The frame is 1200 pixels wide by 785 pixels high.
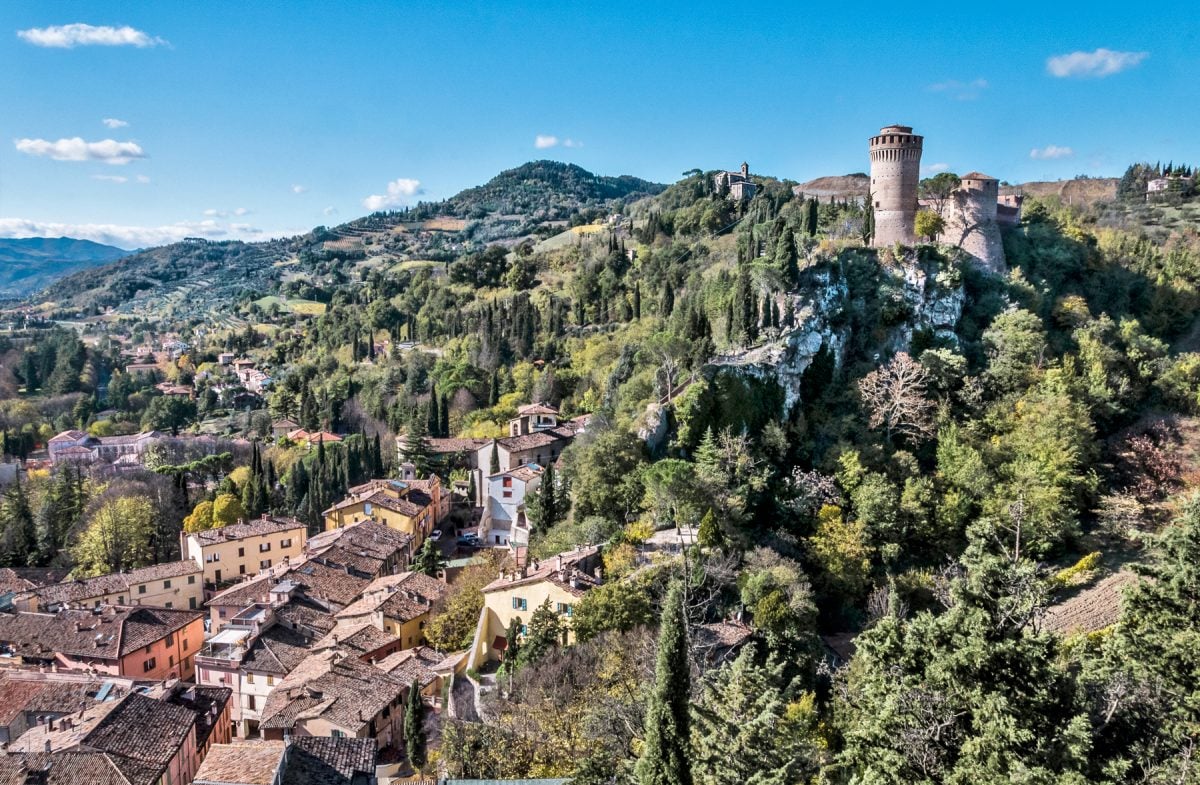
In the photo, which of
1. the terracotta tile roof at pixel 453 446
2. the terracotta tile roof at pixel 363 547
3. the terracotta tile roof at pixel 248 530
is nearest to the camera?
the terracotta tile roof at pixel 363 547

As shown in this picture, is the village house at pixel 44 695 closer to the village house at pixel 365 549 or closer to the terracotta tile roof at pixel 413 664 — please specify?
the terracotta tile roof at pixel 413 664

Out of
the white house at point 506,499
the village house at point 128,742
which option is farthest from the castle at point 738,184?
the village house at point 128,742

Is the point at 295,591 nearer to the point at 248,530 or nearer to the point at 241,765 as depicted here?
the point at 248,530

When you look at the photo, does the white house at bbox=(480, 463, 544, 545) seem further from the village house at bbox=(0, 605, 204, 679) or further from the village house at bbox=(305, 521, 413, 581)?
the village house at bbox=(0, 605, 204, 679)

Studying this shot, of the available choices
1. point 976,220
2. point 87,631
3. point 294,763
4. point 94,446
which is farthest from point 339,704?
point 94,446

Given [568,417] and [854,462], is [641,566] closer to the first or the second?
[854,462]

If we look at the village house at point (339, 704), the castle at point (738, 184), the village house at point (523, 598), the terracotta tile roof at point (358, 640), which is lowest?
the terracotta tile roof at point (358, 640)

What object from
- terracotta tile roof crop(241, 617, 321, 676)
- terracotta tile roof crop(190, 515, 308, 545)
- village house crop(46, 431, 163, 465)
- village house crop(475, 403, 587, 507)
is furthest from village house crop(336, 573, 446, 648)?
village house crop(46, 431, 163, 465)

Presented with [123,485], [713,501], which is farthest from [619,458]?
[123,485]
